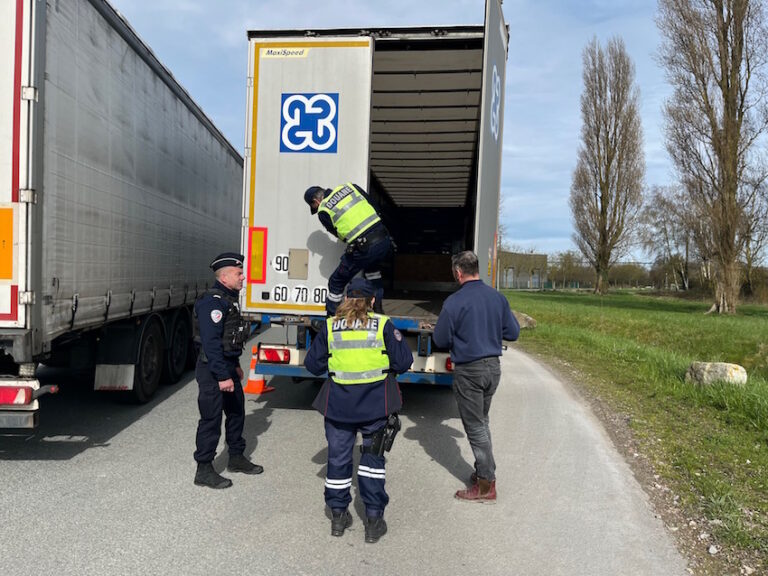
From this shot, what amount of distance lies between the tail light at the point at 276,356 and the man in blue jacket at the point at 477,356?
7.16 ft

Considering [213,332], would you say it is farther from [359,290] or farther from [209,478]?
[359,290]

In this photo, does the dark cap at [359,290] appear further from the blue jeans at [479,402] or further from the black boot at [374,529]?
the black boot at [374,529]

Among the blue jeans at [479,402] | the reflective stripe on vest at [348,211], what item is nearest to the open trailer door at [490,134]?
the reflective stripe on vest at [348,211]

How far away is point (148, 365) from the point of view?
6.60m

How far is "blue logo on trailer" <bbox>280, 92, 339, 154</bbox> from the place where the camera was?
5516 millimetres

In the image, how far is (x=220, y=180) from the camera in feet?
32.9

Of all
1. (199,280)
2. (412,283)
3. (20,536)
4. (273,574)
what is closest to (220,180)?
(199,280)

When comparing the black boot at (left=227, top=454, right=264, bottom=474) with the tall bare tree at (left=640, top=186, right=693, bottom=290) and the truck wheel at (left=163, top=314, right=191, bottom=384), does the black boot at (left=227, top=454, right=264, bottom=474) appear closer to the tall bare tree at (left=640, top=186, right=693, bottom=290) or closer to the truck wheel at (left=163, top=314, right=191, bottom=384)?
the truck wheel at (left=163, top=314, right=191, bottom=384)

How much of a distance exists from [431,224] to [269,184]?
8155 millimetres

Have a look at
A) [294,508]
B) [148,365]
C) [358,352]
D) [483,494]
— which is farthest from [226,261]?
[148,365]

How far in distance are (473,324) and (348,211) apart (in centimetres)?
166

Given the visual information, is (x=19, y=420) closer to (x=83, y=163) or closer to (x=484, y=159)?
(x=83, y=163)

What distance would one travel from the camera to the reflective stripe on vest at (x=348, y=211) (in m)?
4.96

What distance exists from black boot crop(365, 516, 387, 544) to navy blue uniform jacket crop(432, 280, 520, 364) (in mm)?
1275
